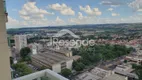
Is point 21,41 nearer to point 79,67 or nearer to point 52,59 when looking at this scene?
point 52,59

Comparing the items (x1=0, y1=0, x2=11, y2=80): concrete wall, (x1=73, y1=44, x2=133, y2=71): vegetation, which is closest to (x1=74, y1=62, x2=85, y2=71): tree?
(x1=73, y1=44, x2=133, y2=71): vegetation

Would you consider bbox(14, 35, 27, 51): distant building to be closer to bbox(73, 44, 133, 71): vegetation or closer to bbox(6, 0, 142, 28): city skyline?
bbox(6, 0, 142, 28): city skyline

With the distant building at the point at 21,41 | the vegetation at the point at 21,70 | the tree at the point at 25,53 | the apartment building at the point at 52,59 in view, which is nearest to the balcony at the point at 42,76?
the vegetation at the point at 21,70

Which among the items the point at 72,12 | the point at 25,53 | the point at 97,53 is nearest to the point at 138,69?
the point at 97,53

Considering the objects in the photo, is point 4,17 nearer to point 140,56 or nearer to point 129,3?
point 140,56

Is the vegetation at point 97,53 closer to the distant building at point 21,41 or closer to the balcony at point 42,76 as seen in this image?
the distant building at point 21,41
